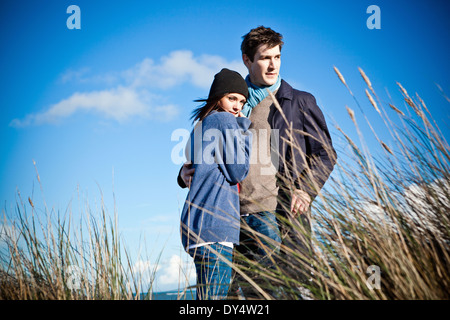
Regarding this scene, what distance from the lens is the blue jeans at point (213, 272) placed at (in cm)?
161

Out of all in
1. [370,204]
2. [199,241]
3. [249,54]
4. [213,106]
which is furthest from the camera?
[249,54]

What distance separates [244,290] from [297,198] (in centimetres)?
54

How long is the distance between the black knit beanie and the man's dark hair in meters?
0.32

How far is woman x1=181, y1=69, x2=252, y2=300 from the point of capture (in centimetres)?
167

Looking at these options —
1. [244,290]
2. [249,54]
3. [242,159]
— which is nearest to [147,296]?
[244,290]

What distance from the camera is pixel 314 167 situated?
2020 mm

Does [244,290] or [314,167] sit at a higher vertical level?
[314,167]

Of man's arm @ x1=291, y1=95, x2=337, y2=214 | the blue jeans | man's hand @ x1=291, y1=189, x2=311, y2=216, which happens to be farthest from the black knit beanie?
the blue jeans

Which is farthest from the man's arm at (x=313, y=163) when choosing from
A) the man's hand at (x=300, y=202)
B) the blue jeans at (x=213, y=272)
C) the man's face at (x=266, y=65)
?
the blue jeans at (x=213, y=272)

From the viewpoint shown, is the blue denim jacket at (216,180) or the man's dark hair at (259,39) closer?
the blue denim jacket at (216,180)

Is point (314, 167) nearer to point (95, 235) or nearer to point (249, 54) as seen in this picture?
point (249, 54)

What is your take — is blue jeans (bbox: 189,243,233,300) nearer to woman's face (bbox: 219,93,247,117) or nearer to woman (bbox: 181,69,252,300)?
woman (bbox: 181,69,252,300)

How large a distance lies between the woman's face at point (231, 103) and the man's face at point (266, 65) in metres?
0.33

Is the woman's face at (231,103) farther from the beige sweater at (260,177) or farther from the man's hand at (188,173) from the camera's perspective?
the man's hand at (188,173)
